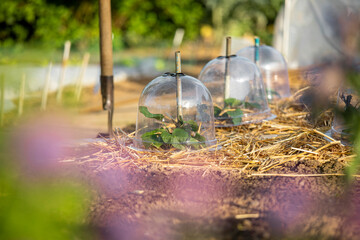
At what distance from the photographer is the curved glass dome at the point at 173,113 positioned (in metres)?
2.60

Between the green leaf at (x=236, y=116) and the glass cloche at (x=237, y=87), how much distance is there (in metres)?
0.06

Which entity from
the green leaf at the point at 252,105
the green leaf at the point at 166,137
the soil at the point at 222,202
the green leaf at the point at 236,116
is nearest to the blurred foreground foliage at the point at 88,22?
the green leaf at the point at 252,105

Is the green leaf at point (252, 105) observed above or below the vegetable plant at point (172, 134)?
above

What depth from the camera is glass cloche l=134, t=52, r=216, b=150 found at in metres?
2.59

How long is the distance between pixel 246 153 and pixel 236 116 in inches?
27.5

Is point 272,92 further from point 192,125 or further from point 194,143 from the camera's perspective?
point 194,143

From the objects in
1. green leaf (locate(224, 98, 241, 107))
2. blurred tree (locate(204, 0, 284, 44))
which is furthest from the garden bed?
blurred tree (locate(204, 0, 284, 44))

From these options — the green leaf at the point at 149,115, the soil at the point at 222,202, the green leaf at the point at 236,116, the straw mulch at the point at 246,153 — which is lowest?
the soil at the point at 222,202

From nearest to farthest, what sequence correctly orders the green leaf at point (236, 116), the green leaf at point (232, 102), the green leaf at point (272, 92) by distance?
1. the green leaf at point (236, 116)
2. the green leaf at point (232, 102)
3. the green leaf at point (272, 92)

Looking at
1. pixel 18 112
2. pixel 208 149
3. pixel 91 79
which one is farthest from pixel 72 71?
pixel 208 149

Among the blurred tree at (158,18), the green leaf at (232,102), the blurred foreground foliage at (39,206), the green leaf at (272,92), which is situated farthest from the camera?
the blurred tree at (158,18)

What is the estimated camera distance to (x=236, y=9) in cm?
1544

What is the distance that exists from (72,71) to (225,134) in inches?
225

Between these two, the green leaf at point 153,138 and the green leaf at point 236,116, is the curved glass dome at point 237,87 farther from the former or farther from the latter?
the green leaf at point 153,138
